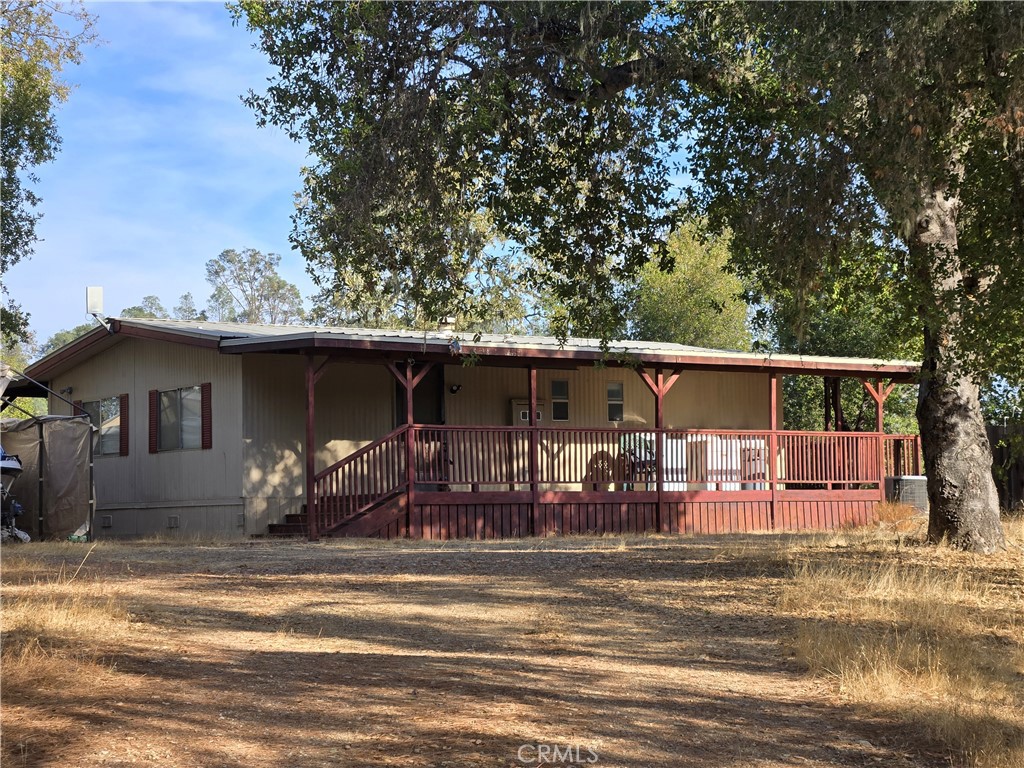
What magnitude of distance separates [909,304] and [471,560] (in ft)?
18.2

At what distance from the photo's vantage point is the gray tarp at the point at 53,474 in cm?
1772

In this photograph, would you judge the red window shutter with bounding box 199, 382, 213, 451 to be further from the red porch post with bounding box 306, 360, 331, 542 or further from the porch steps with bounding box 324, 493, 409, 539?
the porch steps with bounding box 324, 493, 409, 539

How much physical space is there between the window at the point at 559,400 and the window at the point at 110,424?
783 cm

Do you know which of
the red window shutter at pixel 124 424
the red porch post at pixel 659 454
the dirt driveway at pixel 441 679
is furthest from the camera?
the red window shutter at pixel 124 424

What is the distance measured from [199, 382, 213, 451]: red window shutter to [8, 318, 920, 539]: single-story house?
0.04m

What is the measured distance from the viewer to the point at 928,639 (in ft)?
27.1

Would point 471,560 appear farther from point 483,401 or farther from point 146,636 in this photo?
point 483,401

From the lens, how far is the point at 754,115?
10984 millimetres

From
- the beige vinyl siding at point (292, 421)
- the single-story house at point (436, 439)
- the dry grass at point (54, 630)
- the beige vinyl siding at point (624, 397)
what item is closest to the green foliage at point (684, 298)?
the beige vinyl siding at point (624, 397)

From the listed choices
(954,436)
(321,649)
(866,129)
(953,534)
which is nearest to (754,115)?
(866,129)

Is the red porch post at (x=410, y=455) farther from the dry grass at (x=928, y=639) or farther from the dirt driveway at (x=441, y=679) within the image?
the dry grass at (x=928, y=639)

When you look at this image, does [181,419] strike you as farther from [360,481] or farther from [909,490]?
[909,490]

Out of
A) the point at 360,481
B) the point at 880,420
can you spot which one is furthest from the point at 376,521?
the point at 880,420

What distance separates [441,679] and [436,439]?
12.1 metres
